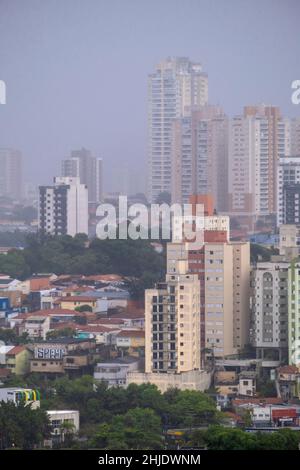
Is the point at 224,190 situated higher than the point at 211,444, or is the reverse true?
the point at 224,190

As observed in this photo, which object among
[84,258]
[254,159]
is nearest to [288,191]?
[254,159]

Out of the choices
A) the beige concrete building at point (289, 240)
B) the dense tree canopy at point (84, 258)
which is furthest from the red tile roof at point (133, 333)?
the dense tree canopy at point (84, 258)

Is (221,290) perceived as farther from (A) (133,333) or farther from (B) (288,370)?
(B) (288,370)

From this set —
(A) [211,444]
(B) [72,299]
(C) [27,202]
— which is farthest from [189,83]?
(A) [211,444]

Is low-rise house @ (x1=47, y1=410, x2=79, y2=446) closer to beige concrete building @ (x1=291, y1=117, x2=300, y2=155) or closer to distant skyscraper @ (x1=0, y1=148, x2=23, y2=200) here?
beige concrete building @ (x1=291, y1=117, x2=300, y2=155)

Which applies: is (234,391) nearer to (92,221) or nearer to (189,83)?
(92,221)

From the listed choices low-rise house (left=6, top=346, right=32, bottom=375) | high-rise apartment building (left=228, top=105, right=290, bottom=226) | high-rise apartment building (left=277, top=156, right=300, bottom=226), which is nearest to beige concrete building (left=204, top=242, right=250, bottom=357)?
low-rise house (left=6, top=346, right=32, bottom=375)
